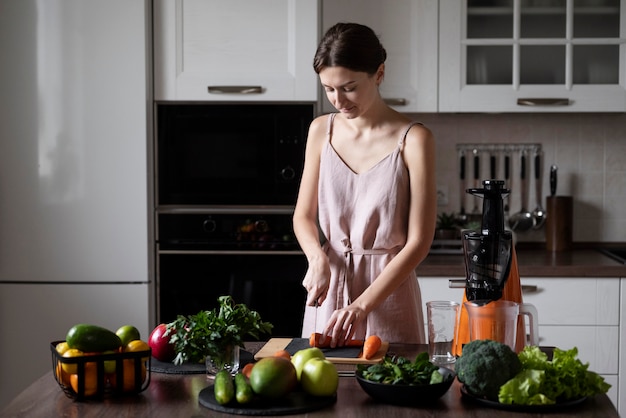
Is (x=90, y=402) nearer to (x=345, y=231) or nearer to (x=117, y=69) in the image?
(x=345, y=231)

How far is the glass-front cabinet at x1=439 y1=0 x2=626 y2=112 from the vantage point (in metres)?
3.25

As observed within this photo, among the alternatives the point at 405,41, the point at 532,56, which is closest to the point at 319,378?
the point at 405,41

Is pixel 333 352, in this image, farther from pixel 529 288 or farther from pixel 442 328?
pixel 529 288

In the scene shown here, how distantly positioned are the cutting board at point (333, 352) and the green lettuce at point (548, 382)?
13.1 inches

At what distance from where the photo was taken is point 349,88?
2.04 meters

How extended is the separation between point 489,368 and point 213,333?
0.48 meters

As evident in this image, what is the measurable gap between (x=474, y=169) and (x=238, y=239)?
105 cm

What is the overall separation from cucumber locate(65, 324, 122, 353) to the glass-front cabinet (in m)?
2.04

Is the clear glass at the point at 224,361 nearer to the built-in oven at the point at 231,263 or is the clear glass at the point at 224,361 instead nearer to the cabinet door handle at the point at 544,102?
the built-in oven at the point at 231,263

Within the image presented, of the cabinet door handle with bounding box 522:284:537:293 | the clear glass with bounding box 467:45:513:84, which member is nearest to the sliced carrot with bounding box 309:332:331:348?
the cabinet door handle with bounding box 522:284:537:293

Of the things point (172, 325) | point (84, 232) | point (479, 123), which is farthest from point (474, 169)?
point (172, 325)

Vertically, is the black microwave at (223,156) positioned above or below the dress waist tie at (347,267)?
above

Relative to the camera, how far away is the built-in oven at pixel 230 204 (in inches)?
124

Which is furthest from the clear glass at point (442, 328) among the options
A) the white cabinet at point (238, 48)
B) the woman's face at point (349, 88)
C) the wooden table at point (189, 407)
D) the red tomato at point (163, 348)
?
the white cabinet at point (238, 48)
